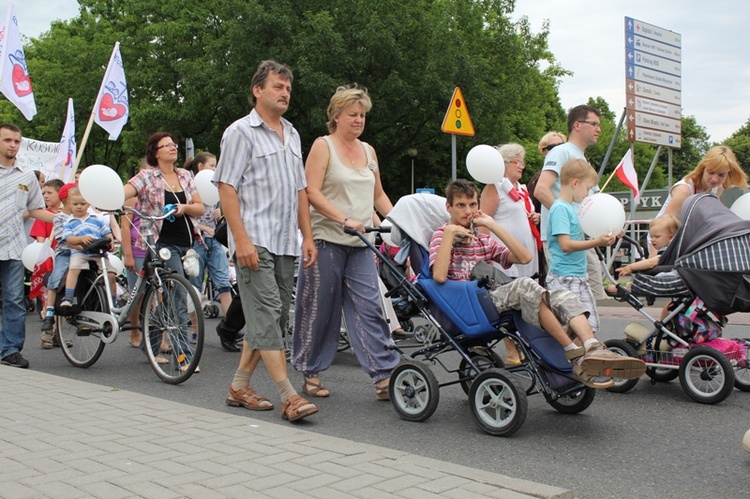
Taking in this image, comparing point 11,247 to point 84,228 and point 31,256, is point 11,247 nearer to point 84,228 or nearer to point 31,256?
point 84,228

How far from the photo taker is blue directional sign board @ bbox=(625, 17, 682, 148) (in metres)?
16.0

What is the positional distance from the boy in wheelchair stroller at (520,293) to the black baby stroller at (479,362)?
0.10 m

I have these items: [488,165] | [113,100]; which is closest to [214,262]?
[488,165]

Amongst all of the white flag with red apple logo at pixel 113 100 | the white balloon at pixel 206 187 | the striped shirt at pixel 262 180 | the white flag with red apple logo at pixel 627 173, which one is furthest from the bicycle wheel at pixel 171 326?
the white flag with red apple logo at pixel 627 173

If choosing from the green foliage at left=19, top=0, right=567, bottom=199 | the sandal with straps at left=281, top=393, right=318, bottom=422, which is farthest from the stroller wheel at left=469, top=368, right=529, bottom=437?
the green foliage at left=19, top=0, right=567, bottom=199

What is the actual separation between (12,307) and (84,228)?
964 millimetres

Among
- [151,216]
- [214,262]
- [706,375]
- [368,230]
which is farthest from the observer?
[214,262]

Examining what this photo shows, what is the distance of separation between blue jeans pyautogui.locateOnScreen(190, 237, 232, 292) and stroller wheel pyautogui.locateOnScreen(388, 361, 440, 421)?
3.67 metres

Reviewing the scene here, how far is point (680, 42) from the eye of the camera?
17.2 metres

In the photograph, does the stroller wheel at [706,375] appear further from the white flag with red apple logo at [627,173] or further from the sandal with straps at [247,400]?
the white flag with red apple logo at [627,173]

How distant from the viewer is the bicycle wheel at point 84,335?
22.4 feet

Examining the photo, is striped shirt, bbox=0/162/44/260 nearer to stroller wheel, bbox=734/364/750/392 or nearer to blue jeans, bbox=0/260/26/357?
blue jeans, bbox=0/260/26/357

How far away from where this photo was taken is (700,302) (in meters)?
5.54

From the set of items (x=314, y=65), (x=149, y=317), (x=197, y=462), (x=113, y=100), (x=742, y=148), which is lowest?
(x=197, y=462)
